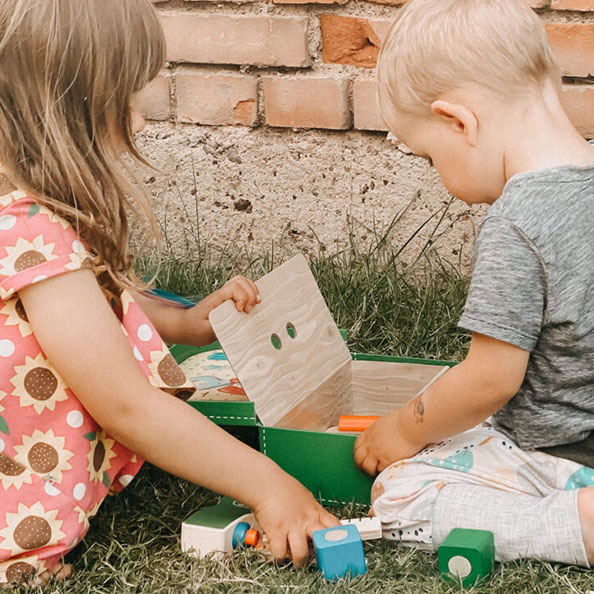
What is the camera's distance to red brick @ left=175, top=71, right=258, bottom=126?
199 centimetres

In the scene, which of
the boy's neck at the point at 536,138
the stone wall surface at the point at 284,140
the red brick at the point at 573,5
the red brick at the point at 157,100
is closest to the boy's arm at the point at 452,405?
the boy's neck at the point at 536,138

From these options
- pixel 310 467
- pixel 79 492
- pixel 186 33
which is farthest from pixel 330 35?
pixel 79 492

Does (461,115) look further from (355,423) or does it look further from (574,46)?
(574,46)

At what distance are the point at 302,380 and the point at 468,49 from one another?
560 millimetres

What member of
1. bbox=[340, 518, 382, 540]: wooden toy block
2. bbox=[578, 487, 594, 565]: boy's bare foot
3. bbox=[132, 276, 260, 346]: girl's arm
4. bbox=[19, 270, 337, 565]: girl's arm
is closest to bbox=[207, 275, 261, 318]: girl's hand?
bbox=[132, 276, 260, 346]: girl's arm

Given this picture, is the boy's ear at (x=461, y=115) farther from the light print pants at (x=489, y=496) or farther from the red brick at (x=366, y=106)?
the red brick at (x=366, y=106)

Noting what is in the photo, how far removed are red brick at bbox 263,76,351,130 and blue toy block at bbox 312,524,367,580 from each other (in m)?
1.00

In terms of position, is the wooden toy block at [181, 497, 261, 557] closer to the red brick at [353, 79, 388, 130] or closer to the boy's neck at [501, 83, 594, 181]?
the boy's neck at [501, 83, 594, 181]

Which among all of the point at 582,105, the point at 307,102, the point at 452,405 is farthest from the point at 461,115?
the point at 307,102

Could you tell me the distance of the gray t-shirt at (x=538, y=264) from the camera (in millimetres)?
1129

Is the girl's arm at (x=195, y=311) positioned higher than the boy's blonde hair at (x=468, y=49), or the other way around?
the boy's blonde hair at (x=468, y=49)

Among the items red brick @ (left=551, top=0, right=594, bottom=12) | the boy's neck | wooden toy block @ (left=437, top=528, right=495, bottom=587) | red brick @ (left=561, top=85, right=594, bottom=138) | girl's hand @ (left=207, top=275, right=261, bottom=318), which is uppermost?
red brick @ (left=551, top=0, right=594, bottom=12)

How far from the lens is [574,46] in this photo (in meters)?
1.76

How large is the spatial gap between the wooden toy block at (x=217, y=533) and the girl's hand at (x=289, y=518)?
0.03 metres
